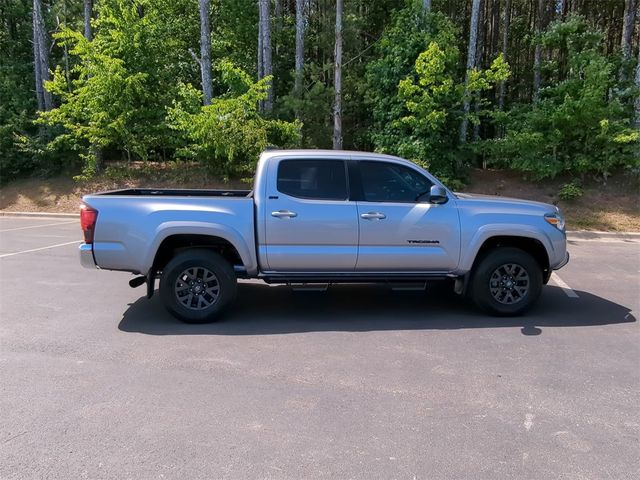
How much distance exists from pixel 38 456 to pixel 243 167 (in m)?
13.8

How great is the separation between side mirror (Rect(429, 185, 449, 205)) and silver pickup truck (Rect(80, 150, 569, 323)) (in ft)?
0.05

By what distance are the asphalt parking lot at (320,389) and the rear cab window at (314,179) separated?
1473 mm

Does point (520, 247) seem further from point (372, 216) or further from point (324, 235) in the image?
point (324, 235)

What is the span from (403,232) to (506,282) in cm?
139

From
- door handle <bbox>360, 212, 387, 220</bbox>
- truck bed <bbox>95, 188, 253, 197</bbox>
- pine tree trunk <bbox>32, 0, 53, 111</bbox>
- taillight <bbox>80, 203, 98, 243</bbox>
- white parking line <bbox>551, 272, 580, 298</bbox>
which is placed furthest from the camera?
pine tree trunk <bbox>32, 0, 53, 111</bbox>

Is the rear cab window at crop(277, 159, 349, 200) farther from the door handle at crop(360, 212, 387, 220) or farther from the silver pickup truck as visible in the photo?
the door handle at crop(360, 212, 387, 220)

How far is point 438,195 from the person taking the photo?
575cm

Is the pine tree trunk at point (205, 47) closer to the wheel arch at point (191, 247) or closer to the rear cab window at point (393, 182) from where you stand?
the wheel arch at point (191, 247)

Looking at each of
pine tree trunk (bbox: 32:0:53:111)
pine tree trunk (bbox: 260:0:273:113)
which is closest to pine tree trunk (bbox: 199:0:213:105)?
pine tree trunk (bbox: 260:0:273:113)

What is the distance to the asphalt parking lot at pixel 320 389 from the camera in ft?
10.4

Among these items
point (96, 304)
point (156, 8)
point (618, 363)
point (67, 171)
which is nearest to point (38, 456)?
point (96, 304)

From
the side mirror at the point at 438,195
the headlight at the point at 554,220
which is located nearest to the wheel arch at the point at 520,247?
the headlight at the point at 554,220

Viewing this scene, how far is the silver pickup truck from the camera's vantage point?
5570 millimetres

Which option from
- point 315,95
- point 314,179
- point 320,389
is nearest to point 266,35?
point 315,95
